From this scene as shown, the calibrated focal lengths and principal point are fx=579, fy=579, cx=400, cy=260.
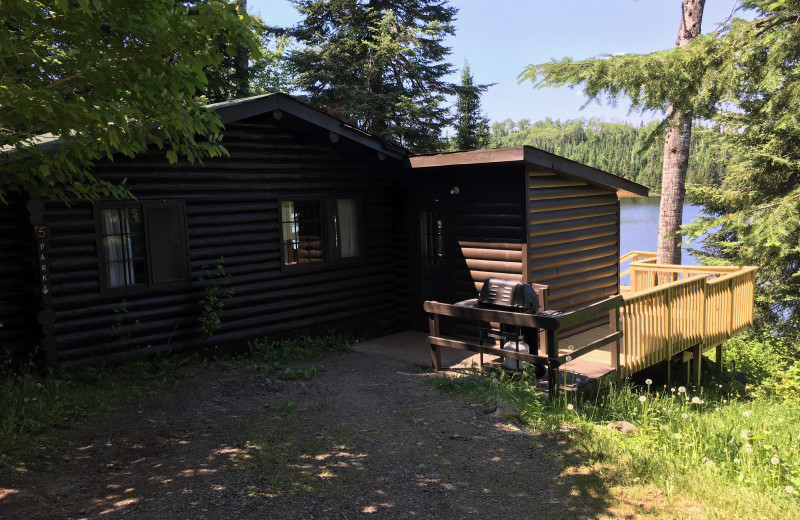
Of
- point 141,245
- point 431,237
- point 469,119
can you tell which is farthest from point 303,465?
point 469,119

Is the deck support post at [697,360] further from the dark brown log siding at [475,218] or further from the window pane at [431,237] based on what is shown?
the window pane at [431,237]

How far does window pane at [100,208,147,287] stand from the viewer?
749 centimetres

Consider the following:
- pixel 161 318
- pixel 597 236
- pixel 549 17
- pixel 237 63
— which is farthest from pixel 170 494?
pixel 549 17

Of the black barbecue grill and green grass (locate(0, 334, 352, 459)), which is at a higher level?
the black barbecue grill

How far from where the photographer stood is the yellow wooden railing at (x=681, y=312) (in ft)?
24.4

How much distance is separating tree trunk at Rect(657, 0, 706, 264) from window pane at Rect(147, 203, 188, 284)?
9.35m

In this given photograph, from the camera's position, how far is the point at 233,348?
8.61 metres

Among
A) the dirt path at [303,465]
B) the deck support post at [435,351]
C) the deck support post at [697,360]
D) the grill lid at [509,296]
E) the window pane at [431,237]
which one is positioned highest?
the window pane at [431,237]

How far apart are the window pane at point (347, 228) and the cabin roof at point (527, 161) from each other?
144cm

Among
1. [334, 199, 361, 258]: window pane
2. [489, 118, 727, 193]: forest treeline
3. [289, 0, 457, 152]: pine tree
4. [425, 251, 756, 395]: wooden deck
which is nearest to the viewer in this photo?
[425, 251, 756, 395]: wooden deck

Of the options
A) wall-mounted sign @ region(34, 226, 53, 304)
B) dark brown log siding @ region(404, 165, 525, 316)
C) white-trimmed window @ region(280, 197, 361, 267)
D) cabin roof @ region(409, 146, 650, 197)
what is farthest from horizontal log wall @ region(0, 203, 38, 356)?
A: dark brown log siding @ region(404, 165, 525, 316)

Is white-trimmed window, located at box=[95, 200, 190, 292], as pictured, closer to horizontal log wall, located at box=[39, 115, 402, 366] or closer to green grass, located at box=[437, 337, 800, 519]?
horizontal log wall, located at box=[39, 115, 402, 366]

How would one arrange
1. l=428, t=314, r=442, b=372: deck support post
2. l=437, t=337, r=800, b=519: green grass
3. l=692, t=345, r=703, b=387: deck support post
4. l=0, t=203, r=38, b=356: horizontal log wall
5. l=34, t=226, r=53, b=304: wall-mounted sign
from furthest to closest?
l=692, t=345, r=703, b=387: deck support post
l=428, t=314, r=442, b=372: deck support post
l=0, t=203, r=38, b=356: horizontal log wall
l=34, t=226, r=53, b=304: wall-mounted sign
l=437, t=337, r=800, b=519: green grass

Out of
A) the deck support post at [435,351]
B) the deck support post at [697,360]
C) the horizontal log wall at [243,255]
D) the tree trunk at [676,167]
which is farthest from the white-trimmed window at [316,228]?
the tree trunk at [676,167]
